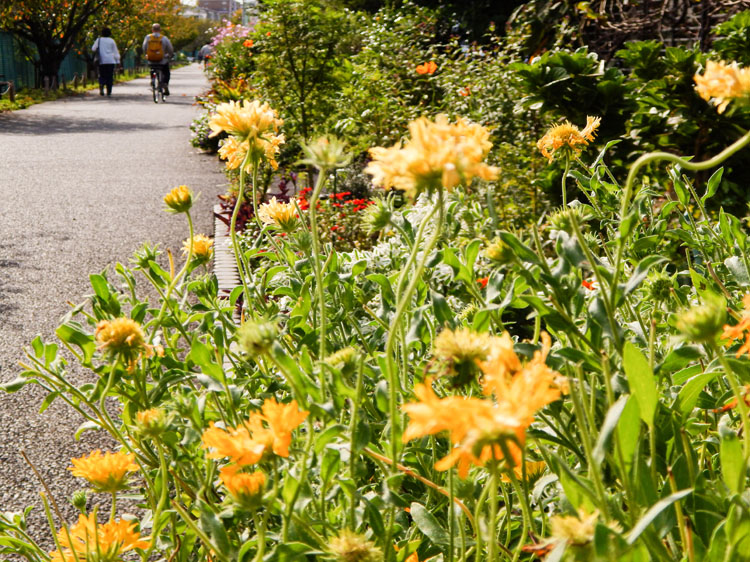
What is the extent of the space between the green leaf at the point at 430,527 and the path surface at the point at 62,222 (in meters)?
1.33

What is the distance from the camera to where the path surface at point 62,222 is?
256 centimetres

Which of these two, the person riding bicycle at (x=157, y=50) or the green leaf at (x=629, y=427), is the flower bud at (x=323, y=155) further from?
the person riding bicycle at (x=157, y=50)

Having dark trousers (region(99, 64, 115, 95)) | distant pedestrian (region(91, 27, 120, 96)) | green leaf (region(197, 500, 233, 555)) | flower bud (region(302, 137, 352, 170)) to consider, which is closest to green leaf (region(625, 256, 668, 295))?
flower bud (region(302, 137, 352, 170))

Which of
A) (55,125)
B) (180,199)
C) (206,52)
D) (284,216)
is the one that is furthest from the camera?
(206,52)

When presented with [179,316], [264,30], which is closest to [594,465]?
[179,316]

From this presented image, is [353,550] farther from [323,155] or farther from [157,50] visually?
[157,50]

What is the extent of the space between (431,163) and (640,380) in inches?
11.0

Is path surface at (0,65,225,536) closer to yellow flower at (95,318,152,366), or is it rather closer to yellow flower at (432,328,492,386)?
yellow flower at (95,318,152,366)

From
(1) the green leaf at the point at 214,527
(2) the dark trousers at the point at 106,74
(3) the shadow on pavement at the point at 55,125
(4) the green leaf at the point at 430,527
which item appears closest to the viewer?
(1) the green leaf at the point at 214,527

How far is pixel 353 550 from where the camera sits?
0.71 meters

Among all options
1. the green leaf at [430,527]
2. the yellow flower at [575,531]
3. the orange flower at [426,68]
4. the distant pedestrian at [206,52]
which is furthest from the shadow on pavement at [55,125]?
the yellow flower at [575,531]

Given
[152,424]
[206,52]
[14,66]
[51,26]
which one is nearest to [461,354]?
[152,424]

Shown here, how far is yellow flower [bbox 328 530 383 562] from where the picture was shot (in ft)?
2.31

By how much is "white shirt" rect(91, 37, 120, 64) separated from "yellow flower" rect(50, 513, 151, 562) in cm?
1777
